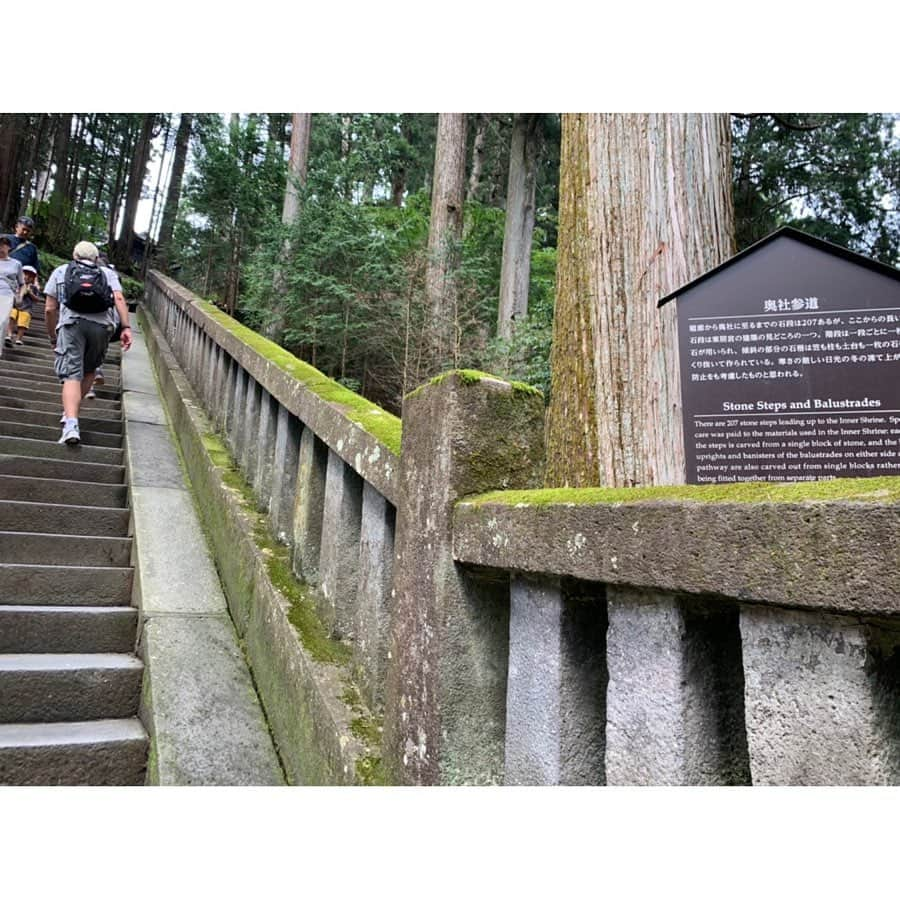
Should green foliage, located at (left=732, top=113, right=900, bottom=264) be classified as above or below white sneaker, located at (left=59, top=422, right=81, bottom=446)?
above

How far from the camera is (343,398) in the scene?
266 centimetres

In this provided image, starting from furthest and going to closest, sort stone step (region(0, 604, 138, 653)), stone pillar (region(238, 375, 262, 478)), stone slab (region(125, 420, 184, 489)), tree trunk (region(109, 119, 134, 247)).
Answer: tree trunk (region(109, 119, 134, 247)) → stone slab (region(125, 420, 184, 489)) → stone pillar (region(238, 375, 262, 478)) → stone step (region(0, 604, 138, 653))

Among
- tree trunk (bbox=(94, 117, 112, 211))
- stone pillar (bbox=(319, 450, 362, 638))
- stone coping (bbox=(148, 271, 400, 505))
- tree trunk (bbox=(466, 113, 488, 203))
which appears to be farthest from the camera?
tree trunk (bbox=(94, 117, 112, 211))

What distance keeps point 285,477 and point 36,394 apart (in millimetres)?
4485

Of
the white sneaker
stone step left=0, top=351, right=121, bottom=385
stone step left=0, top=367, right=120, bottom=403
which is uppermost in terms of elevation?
stone step left=0, top=351, right=121, bottom=385

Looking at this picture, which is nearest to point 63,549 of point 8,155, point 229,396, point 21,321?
point 229,396

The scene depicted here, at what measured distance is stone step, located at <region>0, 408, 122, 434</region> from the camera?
5394mm

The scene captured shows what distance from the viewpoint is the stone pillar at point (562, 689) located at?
4.27ft

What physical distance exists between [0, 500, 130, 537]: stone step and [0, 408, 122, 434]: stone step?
1466 millimetres

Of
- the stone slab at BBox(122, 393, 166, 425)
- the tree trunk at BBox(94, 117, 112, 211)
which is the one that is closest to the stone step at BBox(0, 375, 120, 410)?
the stone slab at BBox(122, 393, 166, 425)

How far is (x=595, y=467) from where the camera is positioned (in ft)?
10.2

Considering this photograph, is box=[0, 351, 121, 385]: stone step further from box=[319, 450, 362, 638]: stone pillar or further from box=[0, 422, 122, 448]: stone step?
box=[319, 450, 362, 638]: stone pillar

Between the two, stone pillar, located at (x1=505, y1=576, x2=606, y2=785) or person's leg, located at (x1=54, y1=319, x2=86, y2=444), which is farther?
person's leg, located at (x1=54, y1=319, x2=86, y2=444)

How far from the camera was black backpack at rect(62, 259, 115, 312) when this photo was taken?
5074mm
